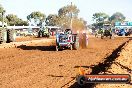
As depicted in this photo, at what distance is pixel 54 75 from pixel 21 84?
1.78 metres

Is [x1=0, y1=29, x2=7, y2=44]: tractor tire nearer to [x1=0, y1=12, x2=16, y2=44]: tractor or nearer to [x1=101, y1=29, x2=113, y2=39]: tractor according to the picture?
[x1=0, y1=12, x2=16, y2=44]: tractor

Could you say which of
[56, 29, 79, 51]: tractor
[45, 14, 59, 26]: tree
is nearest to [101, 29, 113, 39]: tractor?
[56, 29, 79, 51]: tractor

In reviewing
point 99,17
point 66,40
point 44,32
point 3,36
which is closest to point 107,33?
point 44,32

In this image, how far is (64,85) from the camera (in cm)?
830

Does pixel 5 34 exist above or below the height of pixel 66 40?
above

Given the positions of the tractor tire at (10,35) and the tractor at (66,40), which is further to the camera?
the tractor tire at (10,35)

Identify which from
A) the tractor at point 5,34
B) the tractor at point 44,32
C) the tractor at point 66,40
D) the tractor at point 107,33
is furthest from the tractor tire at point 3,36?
the tractor at point 107,33

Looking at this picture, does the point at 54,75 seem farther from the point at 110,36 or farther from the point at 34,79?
the point at 110,36

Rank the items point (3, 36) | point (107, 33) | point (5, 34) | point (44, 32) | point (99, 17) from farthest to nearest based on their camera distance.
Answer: point (99, 17) < point (44, 32) < point (107, 33) < point (5, 34) < point (3, 36)

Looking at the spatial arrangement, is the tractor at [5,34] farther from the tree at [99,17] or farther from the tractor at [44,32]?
the tree at [99,17]

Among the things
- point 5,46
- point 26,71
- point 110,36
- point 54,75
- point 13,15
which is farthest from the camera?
point 13,15

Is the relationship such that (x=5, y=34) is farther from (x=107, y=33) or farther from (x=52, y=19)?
(x=52, y=19)

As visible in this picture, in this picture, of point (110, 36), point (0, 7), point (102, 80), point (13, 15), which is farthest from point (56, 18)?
point (102, 80)

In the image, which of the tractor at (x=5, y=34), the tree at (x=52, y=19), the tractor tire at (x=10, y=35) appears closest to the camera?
the tractor at (x=5, y=34)
